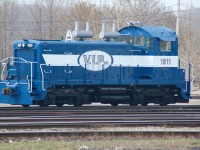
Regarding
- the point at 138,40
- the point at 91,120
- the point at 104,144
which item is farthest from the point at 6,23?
the point at 104,144

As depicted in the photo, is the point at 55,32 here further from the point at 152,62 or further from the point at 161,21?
the point at 152,62

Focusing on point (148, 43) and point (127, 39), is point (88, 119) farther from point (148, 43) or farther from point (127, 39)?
point (127, 39)

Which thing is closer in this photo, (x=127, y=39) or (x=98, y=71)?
(x=98, y=71)

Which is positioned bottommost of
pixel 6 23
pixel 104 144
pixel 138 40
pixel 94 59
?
pixel 104 144

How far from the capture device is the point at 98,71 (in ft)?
82.8

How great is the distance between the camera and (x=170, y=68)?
2608 cm

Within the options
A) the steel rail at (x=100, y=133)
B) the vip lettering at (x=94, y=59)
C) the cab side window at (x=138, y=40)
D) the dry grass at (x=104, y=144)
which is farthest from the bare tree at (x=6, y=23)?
the dry grass at (x=104, y=144)

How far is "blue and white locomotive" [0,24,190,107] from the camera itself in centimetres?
2417

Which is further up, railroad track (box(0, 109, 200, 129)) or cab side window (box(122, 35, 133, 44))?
cab side window (box(122, 35, 133, 44))

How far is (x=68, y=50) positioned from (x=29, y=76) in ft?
6.48

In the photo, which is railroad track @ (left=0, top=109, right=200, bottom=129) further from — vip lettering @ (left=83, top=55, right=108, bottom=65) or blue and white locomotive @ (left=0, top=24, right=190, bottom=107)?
vip lettering @ (left=83, top=55, right=108, bottom=65)

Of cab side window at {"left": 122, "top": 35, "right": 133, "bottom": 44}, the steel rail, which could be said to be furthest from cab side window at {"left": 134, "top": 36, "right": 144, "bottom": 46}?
the steel rail

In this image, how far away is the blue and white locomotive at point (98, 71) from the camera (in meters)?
24.2

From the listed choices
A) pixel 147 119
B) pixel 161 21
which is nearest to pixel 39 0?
pixel 161 21
